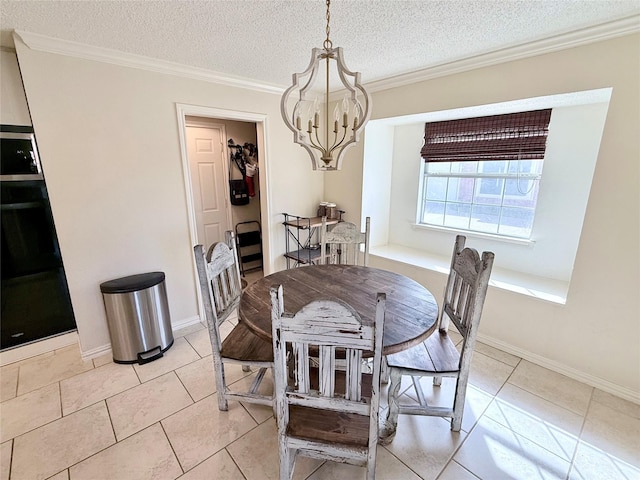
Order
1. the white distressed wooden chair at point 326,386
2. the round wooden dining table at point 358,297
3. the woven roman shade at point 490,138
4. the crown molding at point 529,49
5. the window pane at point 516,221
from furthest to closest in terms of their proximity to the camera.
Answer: the window pane at point 516,221 → the woven roman shade at point 490,138 → the crown molding at point 529,49 → the round wooden dining table at point 358,297 → the white distressed wooden chair at point 326,386

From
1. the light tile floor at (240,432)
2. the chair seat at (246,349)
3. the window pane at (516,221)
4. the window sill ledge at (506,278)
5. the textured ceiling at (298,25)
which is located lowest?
the light tile floor at (240,432)

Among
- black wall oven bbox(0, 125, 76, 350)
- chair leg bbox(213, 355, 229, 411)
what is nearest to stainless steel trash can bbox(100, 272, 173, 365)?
black wall oven bbox(0, 125, 76, 350)

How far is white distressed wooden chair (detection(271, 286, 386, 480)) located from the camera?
1036mm

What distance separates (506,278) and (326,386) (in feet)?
7.86

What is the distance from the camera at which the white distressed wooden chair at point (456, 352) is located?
152cm

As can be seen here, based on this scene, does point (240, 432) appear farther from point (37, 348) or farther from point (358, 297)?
point (37, 348)

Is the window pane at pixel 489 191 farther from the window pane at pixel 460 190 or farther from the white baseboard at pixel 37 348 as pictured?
the white baseboard at pixel 37 348

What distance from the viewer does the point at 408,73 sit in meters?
2.74

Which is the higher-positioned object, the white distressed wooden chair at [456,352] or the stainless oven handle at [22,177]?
the stainless oven handle at [22,177]

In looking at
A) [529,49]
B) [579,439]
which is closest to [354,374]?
[579,439]

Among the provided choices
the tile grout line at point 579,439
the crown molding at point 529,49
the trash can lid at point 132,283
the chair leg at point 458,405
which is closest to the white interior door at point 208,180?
the trash can lid at point 132,283

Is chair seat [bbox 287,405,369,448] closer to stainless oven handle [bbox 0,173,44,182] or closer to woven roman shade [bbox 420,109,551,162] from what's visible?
stainless oven handle [bbox 0,173,44,182]

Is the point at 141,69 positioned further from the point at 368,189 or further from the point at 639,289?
the point at 639,289

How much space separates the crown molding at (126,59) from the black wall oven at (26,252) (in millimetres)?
662
